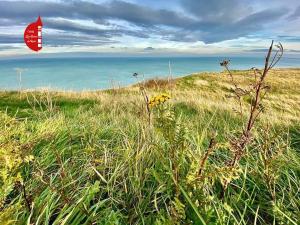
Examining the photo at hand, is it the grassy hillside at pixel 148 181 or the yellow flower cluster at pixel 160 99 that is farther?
the grassy hillside at pixel 148 181

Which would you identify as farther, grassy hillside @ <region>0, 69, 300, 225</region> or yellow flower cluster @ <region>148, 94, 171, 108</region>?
grassy hillside @ <region>0, 69, 300, 225</region>

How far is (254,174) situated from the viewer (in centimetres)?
430

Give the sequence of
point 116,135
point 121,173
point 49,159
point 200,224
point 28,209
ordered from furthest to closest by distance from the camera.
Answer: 1. point 116,135
2. point 49,159
3. point 121,173
4. point 28,209
5. point 200,224

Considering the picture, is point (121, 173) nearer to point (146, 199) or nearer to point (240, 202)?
point (146, 199)

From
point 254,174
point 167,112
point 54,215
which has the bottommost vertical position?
point 54,215

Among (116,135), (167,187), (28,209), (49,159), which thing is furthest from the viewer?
(116,135)

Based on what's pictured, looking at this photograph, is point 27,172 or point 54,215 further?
point 27,172

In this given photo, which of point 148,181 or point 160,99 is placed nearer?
point 160,99

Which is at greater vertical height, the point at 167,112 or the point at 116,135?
the point at 167,112

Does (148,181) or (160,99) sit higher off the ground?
(160,99)

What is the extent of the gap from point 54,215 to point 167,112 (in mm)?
1559

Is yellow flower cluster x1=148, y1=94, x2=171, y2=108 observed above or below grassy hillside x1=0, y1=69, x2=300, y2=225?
above

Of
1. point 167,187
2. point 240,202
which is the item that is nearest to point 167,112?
point 167,187

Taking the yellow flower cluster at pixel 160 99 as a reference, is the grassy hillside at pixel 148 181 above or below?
below
